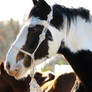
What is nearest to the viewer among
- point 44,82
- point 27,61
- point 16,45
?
point 16,45

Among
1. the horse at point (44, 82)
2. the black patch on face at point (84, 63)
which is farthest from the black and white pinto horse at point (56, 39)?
the horse at point (44, 82)

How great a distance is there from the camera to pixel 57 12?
3.29 m

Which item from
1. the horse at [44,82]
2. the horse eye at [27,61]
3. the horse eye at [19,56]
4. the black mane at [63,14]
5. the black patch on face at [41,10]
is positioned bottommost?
the horse at [44,82]

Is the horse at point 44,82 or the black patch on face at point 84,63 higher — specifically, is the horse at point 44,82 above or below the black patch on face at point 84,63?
below

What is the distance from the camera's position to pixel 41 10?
3.29m

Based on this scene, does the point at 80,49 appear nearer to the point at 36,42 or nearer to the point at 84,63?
the point at 84,63

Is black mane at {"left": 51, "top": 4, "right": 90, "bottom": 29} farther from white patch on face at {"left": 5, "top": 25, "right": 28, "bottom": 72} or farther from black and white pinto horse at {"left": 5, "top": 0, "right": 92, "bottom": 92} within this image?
white patch on face at {"left": 5, "top": 25, "right": 28, "bottom": 72}

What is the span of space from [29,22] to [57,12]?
297 mm

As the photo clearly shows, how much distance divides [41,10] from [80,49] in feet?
1.82

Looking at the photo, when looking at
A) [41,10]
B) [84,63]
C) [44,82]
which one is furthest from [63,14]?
[44,82]

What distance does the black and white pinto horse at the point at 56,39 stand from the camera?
3.26 m

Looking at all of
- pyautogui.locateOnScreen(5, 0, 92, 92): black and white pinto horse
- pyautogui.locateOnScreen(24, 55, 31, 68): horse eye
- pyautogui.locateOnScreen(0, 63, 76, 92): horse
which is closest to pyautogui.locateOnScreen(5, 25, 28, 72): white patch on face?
pyautogui.locateOnScreen(5, 0, 92, 92): black and white pinto horse

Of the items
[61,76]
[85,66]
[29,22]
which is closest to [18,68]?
[29,22]

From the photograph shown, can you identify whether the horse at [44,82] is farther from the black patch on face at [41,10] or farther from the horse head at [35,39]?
the black patch on face at [41,10]
